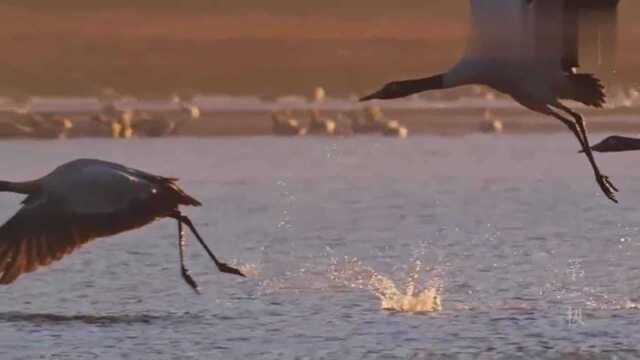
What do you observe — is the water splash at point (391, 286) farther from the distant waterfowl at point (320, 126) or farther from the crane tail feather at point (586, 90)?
the distant waterfowl at point (320, 126)

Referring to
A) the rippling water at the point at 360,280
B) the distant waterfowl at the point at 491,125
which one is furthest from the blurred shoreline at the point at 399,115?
the rippling water at the point at 360,280

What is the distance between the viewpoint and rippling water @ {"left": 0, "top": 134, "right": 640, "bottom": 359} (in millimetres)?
17125

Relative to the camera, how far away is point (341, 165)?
190 feet

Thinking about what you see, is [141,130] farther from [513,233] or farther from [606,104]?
[606,104]

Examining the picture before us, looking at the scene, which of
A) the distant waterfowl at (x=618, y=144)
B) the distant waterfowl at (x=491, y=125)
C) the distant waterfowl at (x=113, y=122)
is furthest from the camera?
the distant waterfowl at (x=491, y=125)

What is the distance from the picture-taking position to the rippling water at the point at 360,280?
56.2 feet

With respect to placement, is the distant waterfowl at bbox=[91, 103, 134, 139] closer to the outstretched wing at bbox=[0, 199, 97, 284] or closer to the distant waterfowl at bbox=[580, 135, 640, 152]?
the outstretched wing at bbox=[0, 199, 97, 284]

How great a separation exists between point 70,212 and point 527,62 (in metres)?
4.22

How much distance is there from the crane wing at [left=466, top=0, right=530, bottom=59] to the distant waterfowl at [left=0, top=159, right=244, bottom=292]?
336cm

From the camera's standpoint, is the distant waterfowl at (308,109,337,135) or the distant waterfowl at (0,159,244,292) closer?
the distant waterfowl at (0,159,244,292)

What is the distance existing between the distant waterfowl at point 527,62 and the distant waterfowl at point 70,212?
2.52m

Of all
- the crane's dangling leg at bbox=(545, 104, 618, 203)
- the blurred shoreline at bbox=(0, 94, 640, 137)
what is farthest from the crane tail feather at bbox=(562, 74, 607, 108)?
the blurred shoreline at bbox=(0, 94, 640, 137)

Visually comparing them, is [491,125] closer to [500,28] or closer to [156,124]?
[156,124]

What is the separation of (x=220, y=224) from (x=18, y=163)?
84.8 feet
